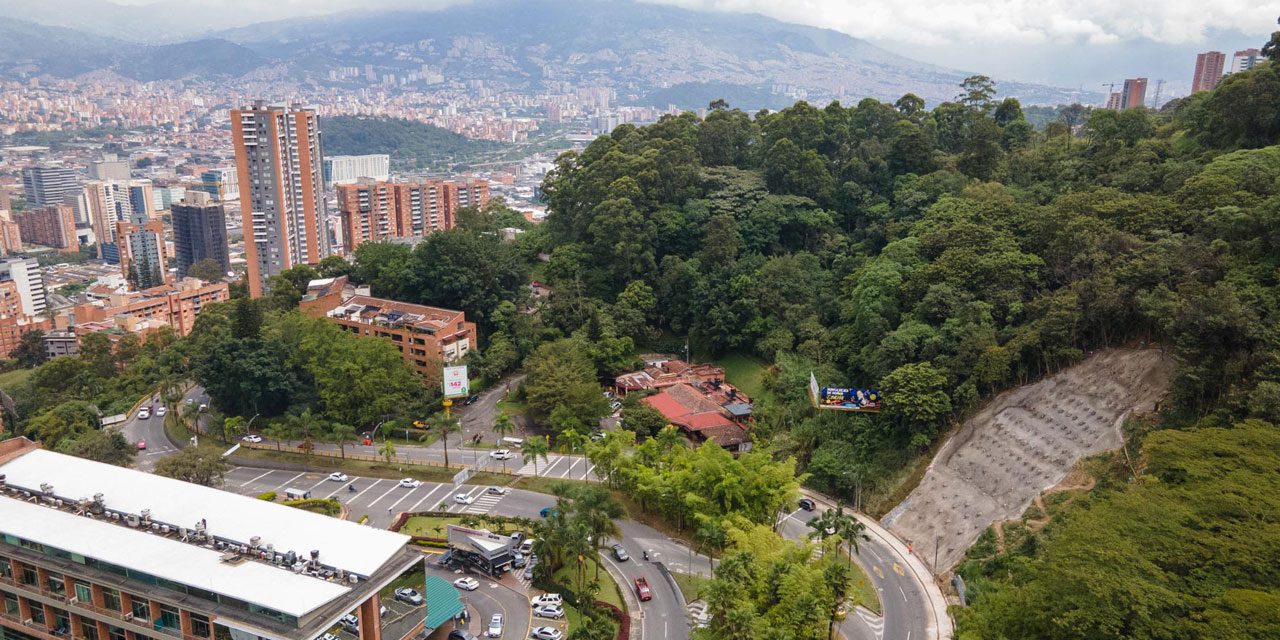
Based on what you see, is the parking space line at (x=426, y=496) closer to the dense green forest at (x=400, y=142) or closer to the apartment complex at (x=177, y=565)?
the apartment complex at (x=177, y=565)

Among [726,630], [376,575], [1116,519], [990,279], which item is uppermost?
[990,279]

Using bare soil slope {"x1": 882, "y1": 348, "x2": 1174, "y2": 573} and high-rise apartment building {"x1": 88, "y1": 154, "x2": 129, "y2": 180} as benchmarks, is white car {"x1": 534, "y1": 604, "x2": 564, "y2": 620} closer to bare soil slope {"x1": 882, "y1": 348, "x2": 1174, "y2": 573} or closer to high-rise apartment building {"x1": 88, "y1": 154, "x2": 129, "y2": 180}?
bare soil slope {"x1": 882, "y1": 348, "x2": 1174, "y2": 573}

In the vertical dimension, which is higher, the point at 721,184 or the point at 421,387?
the point at 721,184

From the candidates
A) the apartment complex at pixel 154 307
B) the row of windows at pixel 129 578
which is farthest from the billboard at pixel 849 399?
the apartment complex at pixel 154 307

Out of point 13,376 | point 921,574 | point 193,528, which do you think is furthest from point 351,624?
point 13,376

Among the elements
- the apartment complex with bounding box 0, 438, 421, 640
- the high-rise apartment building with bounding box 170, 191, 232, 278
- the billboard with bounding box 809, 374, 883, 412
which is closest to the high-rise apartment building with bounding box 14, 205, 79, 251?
the high-rise apartment building with bounding box 170, 191, 232, 278

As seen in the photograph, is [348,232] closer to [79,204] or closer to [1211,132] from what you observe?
[79,204]

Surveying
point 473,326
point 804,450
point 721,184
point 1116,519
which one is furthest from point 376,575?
point 721,184
